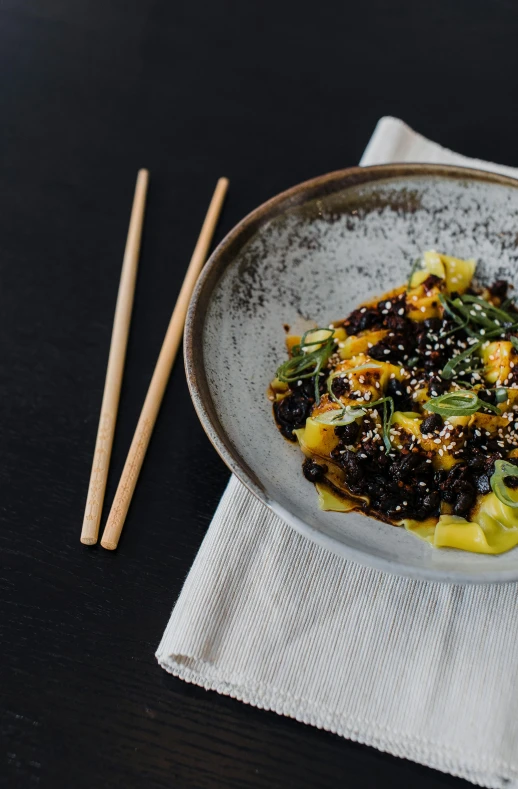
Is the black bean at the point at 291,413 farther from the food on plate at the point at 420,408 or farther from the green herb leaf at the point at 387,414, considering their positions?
the green herb leaf at the point at 387,414

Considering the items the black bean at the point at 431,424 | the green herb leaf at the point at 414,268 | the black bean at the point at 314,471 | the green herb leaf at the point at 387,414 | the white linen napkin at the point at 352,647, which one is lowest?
the white linen napkin at the point at 352,647

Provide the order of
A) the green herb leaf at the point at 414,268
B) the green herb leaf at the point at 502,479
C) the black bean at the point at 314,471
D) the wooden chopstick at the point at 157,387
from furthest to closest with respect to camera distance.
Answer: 1. the green herb leaf at the point at 414,268
2. the wooden chopstick at the point at 157,387
3. the black bean at the point at 314,471
4. the green herb leaf at the point at 502,479

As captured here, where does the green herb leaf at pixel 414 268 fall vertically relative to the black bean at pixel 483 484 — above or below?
above

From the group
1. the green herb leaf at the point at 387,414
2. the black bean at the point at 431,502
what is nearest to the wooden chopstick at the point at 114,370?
the green herb leaf at the point at 387,414

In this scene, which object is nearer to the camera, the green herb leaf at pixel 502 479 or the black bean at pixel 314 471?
the green herb leaf at pixel 502 479

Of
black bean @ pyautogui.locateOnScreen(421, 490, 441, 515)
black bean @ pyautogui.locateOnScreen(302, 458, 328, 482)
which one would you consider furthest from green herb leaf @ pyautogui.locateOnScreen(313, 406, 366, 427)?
black bean @ pyautogui.locateOnScreen(421, 490, 441, 515)

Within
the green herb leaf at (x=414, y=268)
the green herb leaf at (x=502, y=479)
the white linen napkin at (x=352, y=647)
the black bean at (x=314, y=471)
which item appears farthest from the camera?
the green herb leaf at (x=414, y=268)

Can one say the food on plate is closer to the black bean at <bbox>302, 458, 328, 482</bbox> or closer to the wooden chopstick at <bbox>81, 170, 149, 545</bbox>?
the black bean at <bbox>302, 458, 328, 482</bbox>
